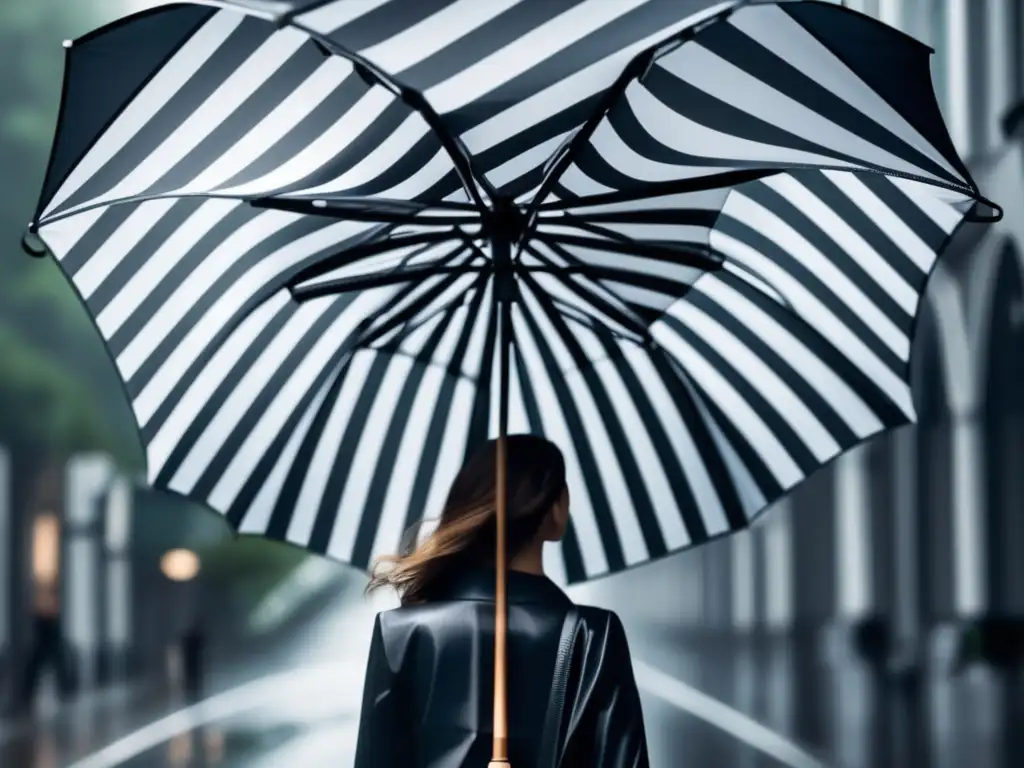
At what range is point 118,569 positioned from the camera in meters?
36.3

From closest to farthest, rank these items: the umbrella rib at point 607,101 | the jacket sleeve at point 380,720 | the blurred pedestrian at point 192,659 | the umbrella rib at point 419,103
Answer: the umbrella rib at point 419,103
the umbrella rib at point 607,101
the jacket sleeve at point 380,720
the blurred pedestrian at point 192,659

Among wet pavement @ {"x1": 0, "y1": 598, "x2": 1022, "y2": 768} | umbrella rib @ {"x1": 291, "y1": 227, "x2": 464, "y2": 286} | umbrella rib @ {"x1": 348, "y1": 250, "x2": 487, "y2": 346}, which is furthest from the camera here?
wet pavement @ {"x1": 0, "y1": 598, "x2": 1022, "y2": 768}

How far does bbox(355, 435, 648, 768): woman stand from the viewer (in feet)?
10.8

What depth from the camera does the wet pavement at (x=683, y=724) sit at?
1260 cm

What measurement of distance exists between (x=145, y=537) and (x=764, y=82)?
37278 millimetres

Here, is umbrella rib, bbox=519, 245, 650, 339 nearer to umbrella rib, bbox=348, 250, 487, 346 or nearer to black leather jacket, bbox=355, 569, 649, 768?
umbrella rib, bbox=348, 250, 487, 346

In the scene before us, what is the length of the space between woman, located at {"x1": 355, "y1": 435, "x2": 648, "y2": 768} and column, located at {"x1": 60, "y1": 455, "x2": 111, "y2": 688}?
29138mm

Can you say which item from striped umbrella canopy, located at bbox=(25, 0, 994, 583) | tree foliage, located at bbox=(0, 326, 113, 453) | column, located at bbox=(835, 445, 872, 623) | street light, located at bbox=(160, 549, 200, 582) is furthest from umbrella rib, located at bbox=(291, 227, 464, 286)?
tree foliage, located at bbox=(0, 326, 113, 453)

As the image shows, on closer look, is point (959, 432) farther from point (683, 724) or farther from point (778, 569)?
point (778, 569)

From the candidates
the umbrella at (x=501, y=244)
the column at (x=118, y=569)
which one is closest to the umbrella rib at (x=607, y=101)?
the umbrella at (x=501, y=244)

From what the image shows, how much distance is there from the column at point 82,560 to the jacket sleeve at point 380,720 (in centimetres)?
2913

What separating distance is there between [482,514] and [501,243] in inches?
24.0

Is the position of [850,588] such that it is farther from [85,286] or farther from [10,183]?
[85,286]

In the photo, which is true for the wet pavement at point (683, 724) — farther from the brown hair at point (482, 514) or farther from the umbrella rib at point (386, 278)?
the brown hair at point (482, 514)
